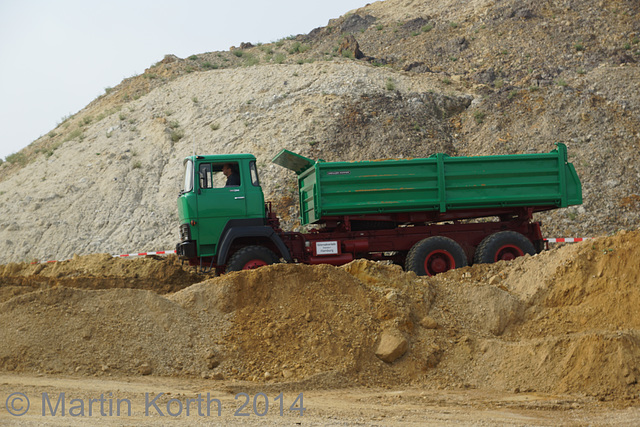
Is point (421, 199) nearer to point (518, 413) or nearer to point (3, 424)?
point (518, 413)

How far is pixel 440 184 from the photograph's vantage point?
12.7m

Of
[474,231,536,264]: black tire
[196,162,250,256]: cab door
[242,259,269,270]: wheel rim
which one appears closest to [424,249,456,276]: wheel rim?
[474,231,536,264]: black tire

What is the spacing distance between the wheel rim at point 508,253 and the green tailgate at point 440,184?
87 centimetres

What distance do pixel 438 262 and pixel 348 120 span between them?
40.6 ft

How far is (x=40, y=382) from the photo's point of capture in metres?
7.11

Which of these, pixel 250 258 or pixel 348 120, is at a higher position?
pixel 348 120

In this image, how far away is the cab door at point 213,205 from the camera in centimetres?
1226

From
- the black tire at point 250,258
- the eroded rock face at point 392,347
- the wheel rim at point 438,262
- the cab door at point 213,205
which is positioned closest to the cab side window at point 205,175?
the cab door at point 213,205

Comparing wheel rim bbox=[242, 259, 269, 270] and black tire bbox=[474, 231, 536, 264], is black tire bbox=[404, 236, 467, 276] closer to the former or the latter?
black tire bbox=[474, 231, 536, 264]

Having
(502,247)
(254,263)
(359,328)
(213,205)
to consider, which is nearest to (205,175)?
(213,205)

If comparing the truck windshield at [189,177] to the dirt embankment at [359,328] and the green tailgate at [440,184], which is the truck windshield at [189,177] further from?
the dirt embankment at [359,328]

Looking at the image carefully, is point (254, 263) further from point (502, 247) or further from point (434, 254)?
point (502, 247)

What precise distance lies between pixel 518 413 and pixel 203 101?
2364 cm

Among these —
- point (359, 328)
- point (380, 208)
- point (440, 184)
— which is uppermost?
point (440, 184)
